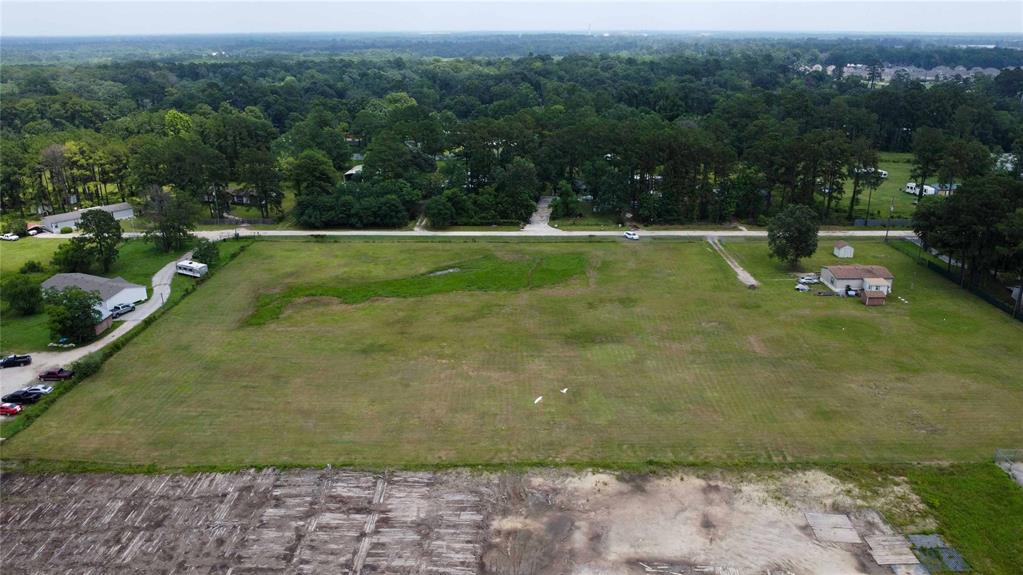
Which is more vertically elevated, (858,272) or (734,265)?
(858,272)

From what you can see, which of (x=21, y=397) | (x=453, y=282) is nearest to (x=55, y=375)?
(x=21, y=397)

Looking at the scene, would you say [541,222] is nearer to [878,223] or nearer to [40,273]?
[878,223]

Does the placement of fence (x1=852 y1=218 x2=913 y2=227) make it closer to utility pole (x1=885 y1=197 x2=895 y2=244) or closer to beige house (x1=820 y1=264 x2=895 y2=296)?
utility pole (x1=885 y1=197 x2=895 y2=244)

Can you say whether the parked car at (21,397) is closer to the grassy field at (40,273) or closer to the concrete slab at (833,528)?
the grassy field at (40,273)

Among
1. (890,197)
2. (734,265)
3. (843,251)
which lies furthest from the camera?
(890,197)

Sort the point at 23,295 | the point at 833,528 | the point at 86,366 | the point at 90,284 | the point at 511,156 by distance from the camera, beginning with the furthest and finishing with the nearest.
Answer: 1. the point at 511,156
2. the point at 90,284
3. the point at 23,295
4. the point at 86,366
5. the point at 833,528

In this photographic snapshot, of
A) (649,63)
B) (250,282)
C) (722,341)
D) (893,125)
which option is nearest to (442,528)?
(722,341)

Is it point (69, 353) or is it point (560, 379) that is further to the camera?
point (69, 353)
